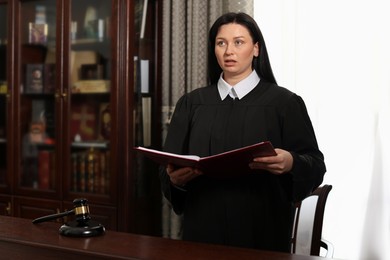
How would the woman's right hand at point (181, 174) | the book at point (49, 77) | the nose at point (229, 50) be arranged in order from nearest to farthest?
the woman's right hand at point (181, 174) → the nose at point (229, 50) → the book at point (49, 77)

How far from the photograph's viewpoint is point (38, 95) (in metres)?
3.18

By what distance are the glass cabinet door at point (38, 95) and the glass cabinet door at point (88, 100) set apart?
157mm

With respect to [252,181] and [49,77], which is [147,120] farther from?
Answer: [252,181]

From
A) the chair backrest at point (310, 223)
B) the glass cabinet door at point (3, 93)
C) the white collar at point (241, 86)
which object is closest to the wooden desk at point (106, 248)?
the white collar at point (241, 86)

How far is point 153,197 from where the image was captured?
3004 mm

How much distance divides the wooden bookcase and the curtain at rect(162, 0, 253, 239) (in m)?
0.07

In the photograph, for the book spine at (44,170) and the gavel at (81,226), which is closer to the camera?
the gavel at (81,226)

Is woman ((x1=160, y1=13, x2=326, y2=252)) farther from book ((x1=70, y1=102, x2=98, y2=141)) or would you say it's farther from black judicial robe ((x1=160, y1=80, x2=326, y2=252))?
book ((x1=70, y1=102, x2=98, y2=141))

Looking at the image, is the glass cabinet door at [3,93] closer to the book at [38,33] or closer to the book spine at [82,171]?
the book at [38,33]

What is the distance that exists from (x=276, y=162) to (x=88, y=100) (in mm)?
1706

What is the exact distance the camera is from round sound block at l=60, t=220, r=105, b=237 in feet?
4.66

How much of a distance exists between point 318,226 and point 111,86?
1.34 m

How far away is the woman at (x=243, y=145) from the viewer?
1.74 m

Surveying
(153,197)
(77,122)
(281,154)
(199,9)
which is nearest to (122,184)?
(153,197)
